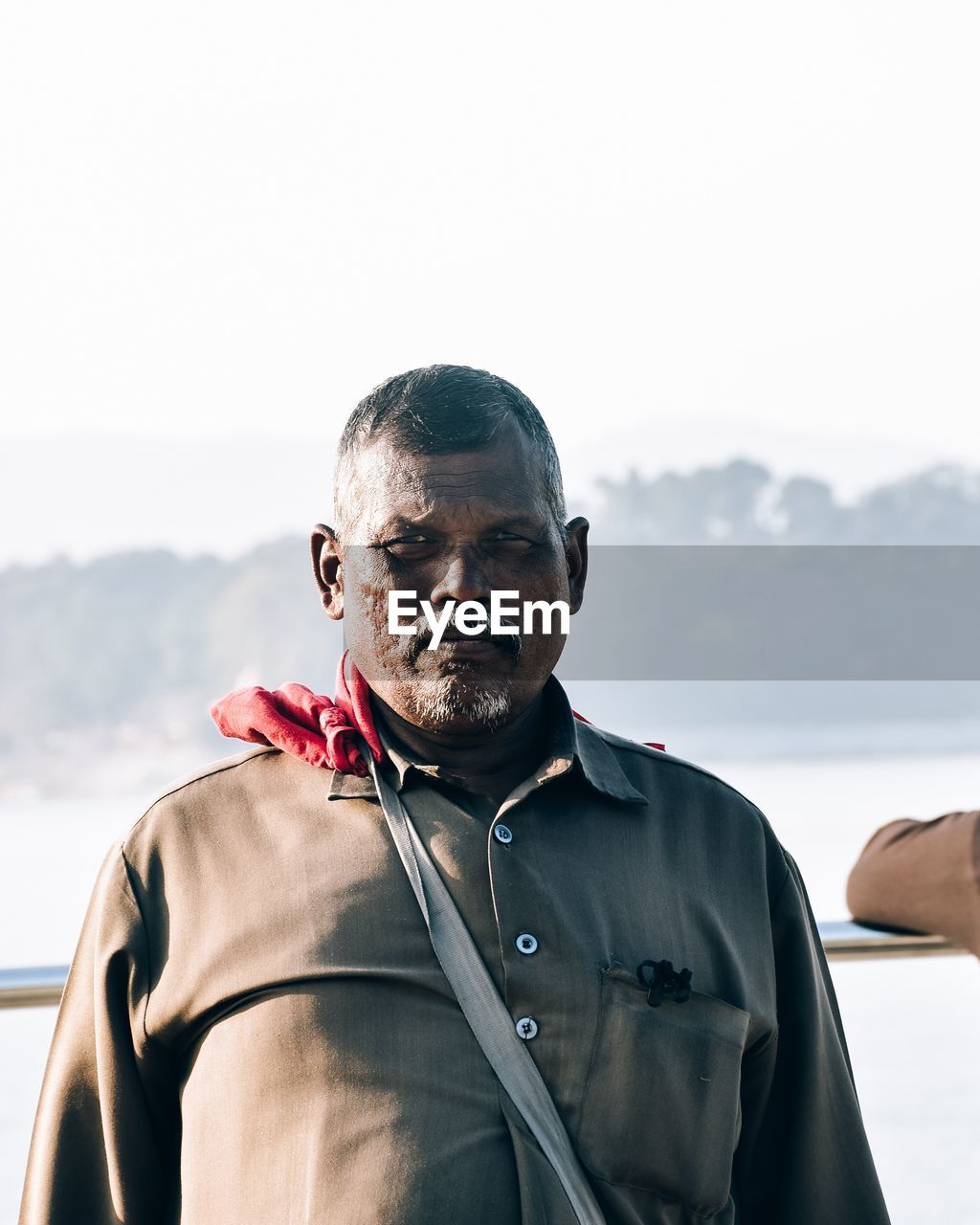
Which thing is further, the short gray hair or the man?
the short gray hair

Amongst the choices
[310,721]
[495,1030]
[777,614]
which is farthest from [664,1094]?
[777,614]

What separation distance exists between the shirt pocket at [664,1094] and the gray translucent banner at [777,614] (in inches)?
41.5

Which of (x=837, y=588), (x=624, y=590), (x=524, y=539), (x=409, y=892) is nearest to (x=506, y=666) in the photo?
(x=524, y=539)

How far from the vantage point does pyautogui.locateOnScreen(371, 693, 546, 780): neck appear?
5.51 ft

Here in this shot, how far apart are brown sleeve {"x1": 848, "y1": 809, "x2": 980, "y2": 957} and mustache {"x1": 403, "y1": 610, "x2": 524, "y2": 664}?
0.81 m

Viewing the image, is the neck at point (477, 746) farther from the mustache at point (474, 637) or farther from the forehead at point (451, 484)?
the forehead at point (451, 484)

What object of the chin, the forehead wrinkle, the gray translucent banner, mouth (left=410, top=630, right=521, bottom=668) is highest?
the forehead wrinkle

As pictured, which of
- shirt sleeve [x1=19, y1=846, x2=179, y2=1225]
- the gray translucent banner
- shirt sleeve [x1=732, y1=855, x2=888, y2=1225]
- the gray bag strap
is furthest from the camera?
the gray translucent banner

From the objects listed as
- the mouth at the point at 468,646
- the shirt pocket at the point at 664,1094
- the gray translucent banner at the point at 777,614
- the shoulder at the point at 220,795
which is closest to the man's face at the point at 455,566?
the mouth at the point at 468,646

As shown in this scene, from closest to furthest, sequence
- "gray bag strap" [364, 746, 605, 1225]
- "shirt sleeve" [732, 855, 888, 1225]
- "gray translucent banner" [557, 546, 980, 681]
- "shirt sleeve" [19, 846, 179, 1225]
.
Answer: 1. "gray bag strap" [364, 746, 605, 1225]
2. "shirt sleeve" [19, 846, 179, 1225]
3. "shirt sleeve" [732, 855, 888, 1225]
4. "gray translucent banner" [557, 546, 980, 681]

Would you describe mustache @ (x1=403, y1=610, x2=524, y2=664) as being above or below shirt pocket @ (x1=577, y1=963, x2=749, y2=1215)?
above

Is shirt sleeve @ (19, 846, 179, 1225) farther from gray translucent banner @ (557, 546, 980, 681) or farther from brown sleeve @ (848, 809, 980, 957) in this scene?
gray translucent banner @ (557, 546, 980, 681)
